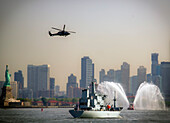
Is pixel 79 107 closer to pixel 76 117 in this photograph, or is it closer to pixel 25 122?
pixel 76 117

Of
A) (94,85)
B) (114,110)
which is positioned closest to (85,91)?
(94,85)

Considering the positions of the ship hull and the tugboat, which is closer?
the ship hull

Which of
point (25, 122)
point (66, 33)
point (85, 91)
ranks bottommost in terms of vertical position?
point (25, 122)

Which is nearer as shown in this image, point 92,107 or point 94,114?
point 94,114

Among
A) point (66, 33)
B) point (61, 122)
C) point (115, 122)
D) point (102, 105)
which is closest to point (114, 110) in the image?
point (102, 105)

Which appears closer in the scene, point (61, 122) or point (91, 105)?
point (61, 122)

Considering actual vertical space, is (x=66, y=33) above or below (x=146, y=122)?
above

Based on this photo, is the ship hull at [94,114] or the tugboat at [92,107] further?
the tugboat at [92,107]

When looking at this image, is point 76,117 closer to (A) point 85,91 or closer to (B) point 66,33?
(A) point 85,91

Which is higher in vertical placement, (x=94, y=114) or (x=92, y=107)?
(x=92, y=107)
